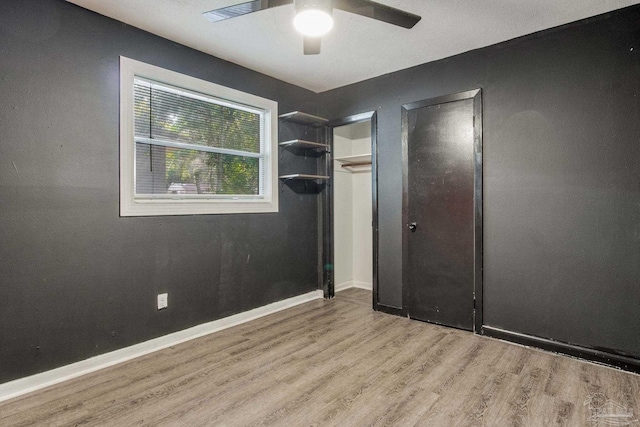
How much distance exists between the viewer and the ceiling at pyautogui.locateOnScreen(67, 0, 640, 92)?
93.1 inches

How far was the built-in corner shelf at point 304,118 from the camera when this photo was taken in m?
3.74

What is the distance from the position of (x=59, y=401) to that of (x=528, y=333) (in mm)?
3378

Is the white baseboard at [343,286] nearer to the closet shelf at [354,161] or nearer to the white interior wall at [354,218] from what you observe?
the white interior wall at [354,218]

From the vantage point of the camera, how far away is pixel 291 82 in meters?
3.93

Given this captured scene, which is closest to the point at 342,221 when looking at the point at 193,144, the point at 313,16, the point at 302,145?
the point at 302,145

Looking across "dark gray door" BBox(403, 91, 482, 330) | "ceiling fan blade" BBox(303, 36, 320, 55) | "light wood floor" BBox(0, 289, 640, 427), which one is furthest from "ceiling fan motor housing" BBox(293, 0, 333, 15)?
"light wood floor" BBox(0, 289, 640, 427)

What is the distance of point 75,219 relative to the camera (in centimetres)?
237

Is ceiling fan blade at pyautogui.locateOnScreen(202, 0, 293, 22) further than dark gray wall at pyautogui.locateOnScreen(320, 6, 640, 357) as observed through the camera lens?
No

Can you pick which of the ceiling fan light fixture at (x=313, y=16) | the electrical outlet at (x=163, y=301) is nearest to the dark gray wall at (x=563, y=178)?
the ceiling fan light fixture at (x=313, y=16)

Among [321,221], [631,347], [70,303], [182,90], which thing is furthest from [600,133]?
[70,303]

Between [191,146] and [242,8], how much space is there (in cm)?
140

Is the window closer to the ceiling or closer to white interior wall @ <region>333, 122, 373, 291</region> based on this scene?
the ceiling

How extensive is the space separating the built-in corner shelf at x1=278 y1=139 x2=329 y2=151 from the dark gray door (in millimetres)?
1003

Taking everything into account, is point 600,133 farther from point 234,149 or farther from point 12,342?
point 12,342
